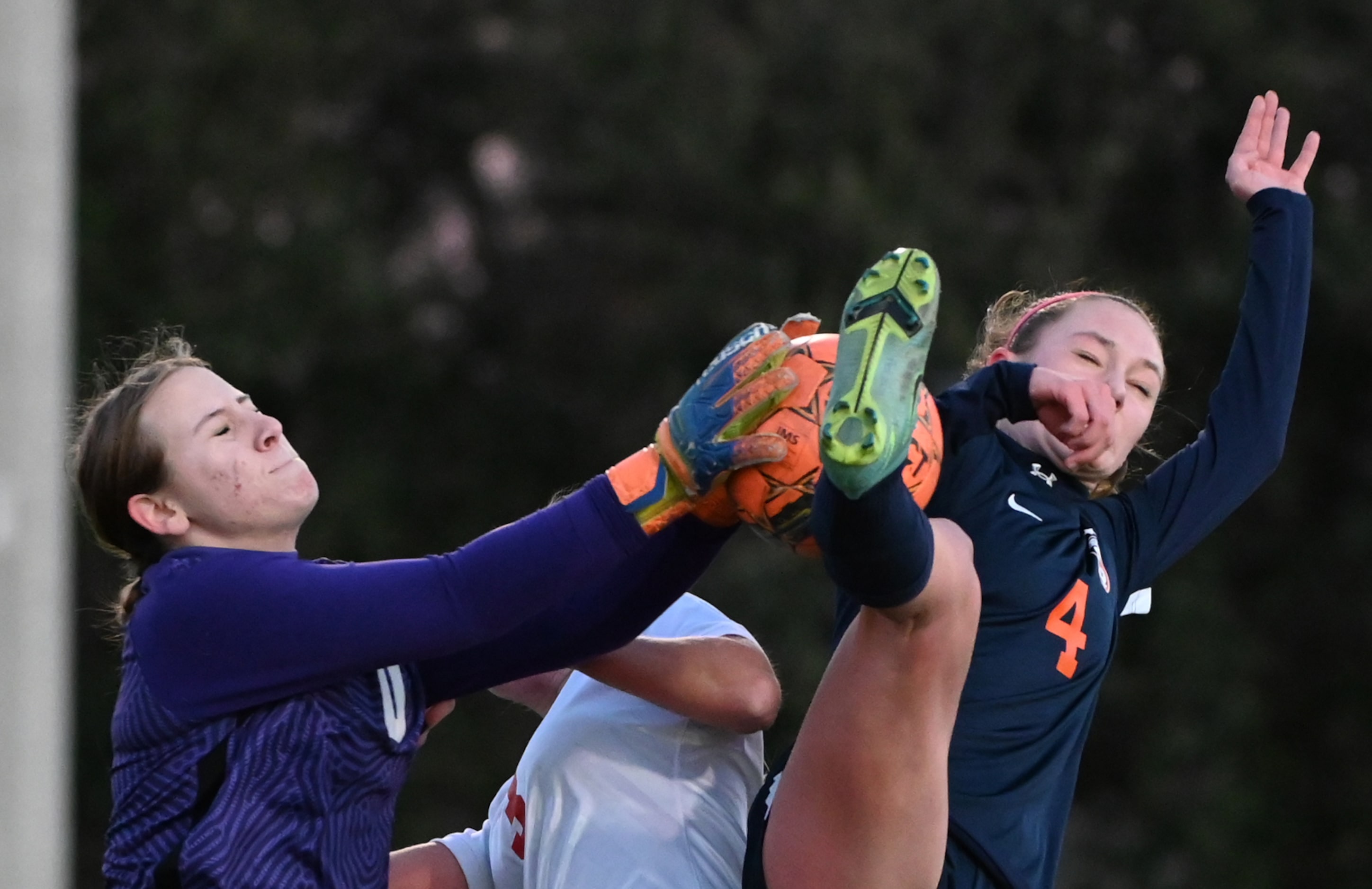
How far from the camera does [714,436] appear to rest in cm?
250

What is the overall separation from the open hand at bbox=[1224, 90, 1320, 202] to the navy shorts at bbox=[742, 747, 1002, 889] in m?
1.31

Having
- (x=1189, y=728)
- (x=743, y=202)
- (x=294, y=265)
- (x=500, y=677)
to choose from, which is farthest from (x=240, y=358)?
(x=500, y=677)

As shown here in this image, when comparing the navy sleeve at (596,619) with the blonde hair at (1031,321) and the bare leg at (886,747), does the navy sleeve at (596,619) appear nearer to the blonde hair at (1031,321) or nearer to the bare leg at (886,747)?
the bare leg at (886,747)

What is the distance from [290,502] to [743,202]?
7.69 meters

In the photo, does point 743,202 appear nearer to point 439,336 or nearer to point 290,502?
point 439,336

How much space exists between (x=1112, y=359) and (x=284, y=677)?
133cm

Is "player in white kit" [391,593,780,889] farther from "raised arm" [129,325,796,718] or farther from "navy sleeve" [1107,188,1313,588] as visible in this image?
"navy sleeve" [1107,188,1313,588]

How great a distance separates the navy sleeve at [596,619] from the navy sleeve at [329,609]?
0.66 ft

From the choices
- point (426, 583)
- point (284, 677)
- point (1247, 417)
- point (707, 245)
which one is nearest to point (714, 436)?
point (426, 583)

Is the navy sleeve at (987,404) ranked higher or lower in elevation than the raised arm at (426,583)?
higher

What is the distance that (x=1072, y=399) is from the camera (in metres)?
2.61

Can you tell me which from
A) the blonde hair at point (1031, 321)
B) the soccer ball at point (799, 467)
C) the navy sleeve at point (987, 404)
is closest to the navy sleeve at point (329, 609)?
the soccer ball at point (799, 467)

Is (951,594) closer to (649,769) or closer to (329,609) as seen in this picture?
(649,769)

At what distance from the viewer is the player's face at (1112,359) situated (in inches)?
114
